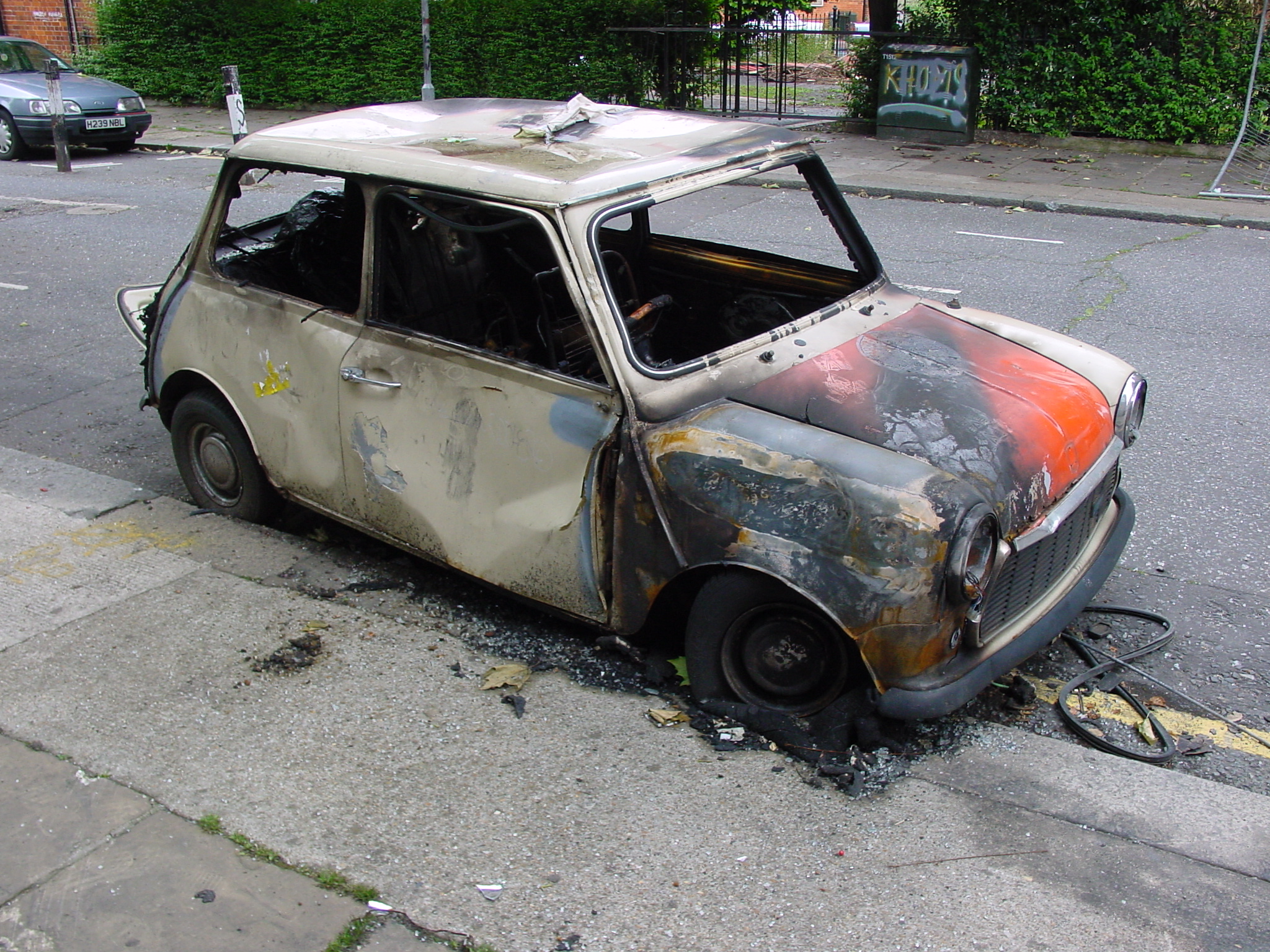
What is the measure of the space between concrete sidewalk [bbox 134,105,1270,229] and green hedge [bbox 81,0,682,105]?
12.2 ft

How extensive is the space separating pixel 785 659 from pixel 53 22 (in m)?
26.7

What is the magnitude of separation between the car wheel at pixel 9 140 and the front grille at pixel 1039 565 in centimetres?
1612

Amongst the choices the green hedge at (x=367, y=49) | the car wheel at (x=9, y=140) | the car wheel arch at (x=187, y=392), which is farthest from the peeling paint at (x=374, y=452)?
the green hedge at (x=367, y=49)

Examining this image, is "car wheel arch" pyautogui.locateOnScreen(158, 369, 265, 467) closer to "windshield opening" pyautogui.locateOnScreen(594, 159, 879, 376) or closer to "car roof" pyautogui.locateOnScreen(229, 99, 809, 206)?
"car roof" pyautogui.locateOnScreen(229, 99, 809, 206)

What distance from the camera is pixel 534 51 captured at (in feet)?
61.7

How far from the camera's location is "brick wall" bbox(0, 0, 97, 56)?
2394 cm

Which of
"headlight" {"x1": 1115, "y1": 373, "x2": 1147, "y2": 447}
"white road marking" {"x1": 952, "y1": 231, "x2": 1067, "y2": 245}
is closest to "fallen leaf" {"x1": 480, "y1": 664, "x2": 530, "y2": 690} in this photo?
"headlight" {"x1": 1115, "y1": 373, "x2": 1147, "y2": 447}

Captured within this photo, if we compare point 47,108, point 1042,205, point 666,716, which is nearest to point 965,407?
point 666,716

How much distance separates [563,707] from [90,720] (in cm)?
147

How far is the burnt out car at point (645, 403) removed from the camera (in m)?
3.08

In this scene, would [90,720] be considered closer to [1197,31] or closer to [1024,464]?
[1024,464]

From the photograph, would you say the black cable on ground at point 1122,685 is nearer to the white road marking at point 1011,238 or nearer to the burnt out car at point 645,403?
the burnt out car at point 645,403

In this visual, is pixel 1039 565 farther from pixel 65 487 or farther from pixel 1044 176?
pixel 1044 176

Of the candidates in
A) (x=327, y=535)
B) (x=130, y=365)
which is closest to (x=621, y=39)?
(x=130, y=365)
